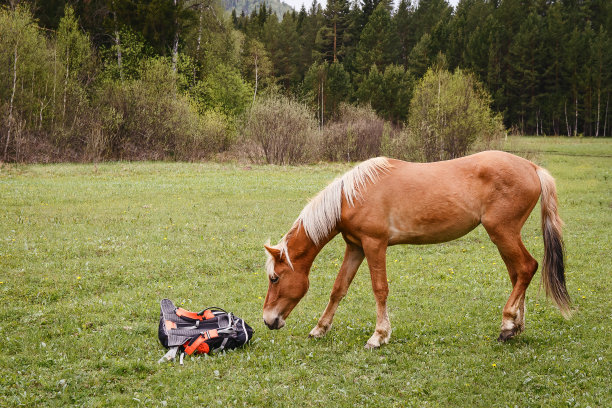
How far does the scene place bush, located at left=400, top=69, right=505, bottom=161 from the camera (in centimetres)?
3275

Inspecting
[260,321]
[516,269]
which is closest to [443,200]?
[516,269]

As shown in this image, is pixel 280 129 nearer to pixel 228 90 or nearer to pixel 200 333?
pixel 228 90

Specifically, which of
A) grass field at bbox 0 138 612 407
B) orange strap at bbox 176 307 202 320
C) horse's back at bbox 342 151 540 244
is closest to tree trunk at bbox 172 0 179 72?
grass field at bbox 0 138 612 407

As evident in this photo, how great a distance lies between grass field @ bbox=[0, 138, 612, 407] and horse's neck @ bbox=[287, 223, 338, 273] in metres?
1.06

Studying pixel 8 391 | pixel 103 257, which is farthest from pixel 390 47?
pixel 8 391

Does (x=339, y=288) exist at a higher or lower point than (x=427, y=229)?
lower

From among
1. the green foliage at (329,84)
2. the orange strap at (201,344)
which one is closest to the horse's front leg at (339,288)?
the orange strap at (201,344)

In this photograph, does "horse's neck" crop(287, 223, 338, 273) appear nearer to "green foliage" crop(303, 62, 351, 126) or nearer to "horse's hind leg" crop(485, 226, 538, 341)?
"horse's hind leg" crop(485, 226, 538, 341)

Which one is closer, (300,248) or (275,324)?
(275,324)

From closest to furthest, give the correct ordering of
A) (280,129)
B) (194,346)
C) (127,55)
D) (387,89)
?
(194,346)
(280,129)
(127,55)
(387,89)

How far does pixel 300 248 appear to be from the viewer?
5.94 meters

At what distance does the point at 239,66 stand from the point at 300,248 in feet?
189

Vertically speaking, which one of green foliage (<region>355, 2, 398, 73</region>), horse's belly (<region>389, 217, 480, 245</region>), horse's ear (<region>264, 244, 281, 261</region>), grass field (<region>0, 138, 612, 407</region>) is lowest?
grass field (<region>0, 138, 612, 407</region>)

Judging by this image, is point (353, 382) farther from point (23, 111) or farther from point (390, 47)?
point (390, 47)
